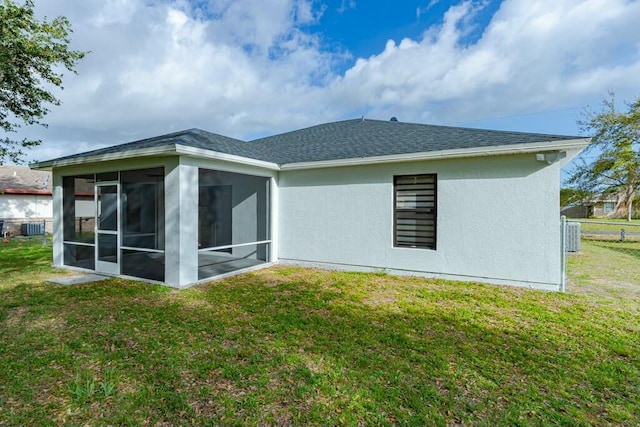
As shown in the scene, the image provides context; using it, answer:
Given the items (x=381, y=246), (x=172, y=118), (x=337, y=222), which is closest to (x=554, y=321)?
(x=381, y=246)

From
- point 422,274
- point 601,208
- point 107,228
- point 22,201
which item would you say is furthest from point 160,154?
Answer: point 601,208

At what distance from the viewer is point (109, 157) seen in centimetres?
674

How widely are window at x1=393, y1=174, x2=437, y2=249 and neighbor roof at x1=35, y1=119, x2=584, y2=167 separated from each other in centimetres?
79

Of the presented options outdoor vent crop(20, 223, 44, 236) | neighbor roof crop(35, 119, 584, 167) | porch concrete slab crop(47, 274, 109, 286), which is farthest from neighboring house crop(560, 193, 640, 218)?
outdoor vent crop(20, 223, 44, 236)

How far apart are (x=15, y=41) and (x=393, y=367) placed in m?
15.5

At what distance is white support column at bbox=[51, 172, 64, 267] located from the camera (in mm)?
8367

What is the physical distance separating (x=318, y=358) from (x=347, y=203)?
16.7ft

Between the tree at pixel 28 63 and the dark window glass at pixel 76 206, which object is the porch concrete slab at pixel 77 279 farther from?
the tree at pixel 28 63

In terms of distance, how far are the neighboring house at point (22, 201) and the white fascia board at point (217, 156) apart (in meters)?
17.1

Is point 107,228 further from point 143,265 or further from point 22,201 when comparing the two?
point 22,201

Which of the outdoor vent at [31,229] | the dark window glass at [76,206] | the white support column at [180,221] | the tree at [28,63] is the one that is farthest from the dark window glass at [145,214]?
the outdoor vent at [31,229]

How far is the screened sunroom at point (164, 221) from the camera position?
6.38m

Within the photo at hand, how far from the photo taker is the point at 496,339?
399 centimetres

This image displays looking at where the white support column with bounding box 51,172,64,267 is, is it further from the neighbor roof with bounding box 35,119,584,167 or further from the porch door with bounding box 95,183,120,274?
the porch door with bounding box 95,183,120,274
